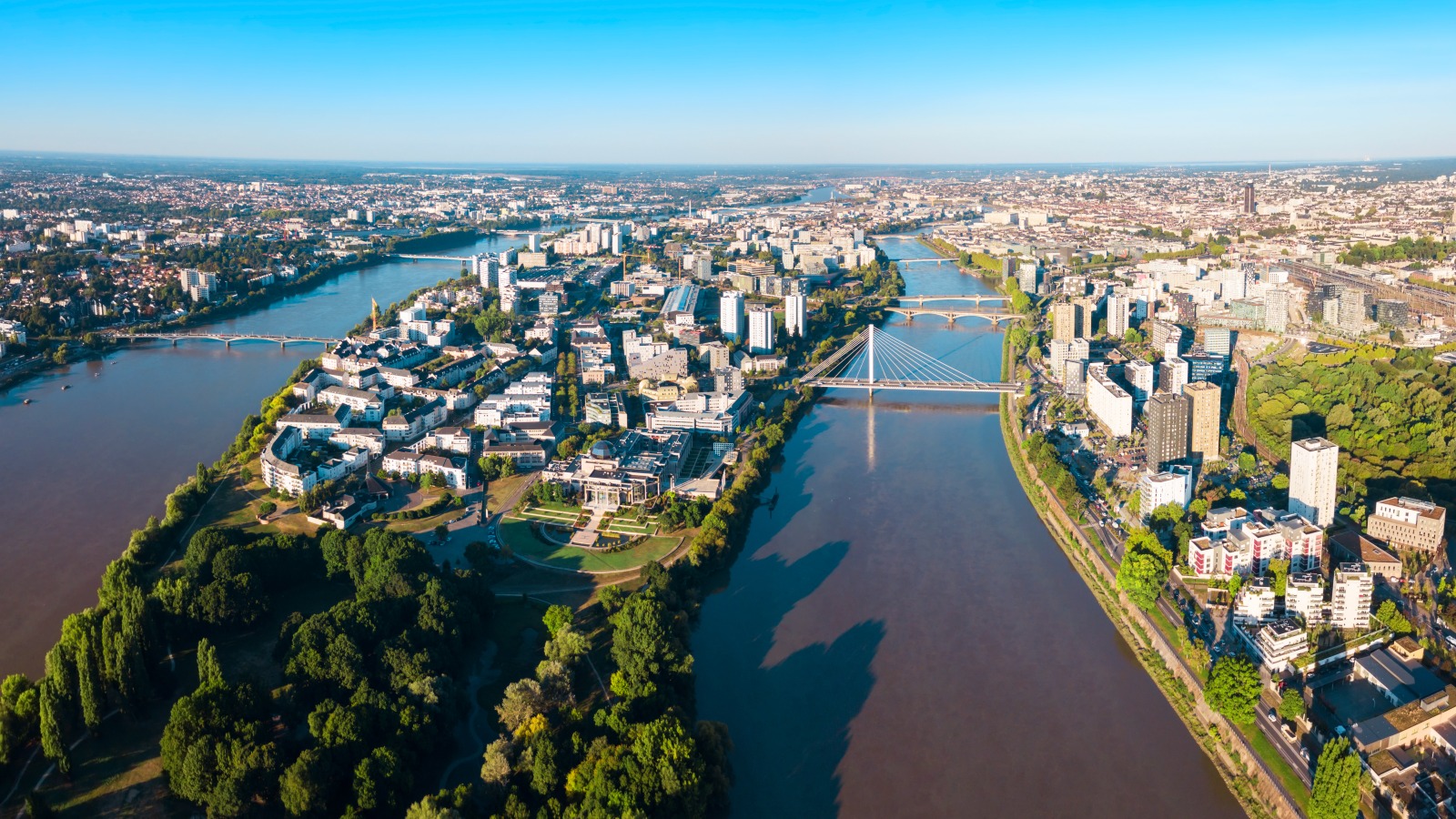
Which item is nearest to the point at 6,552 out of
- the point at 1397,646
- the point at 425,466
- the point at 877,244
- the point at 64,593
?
the point at 64,593

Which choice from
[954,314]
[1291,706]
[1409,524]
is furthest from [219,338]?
[1409,524]

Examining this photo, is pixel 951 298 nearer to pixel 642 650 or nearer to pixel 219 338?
pixel 219 338

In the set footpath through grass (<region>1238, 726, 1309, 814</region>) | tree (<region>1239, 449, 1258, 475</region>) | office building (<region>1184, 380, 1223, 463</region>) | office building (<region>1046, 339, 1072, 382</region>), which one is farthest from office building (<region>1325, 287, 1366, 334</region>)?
footpath through grass (<region>1238, 726, 1309, 814</region>)

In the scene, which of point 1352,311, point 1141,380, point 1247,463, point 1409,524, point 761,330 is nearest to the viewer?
point 1409,524

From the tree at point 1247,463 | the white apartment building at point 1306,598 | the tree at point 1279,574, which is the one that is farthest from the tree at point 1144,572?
the tree at point 1247,463

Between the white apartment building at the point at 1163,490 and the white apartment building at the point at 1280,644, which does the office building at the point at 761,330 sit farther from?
the white apartment building at the point at 1280,644
